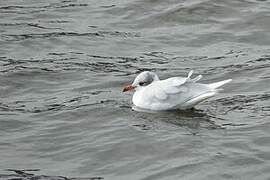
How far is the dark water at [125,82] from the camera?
9.49 meters

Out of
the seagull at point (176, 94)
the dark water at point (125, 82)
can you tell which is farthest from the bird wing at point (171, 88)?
the dark water at point (125, 82)

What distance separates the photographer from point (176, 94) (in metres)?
11.1

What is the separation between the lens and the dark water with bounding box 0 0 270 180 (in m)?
9.49

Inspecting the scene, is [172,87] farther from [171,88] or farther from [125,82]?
[125,82]

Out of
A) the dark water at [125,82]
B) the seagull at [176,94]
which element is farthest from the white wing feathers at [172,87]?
the dark water at [125,82]

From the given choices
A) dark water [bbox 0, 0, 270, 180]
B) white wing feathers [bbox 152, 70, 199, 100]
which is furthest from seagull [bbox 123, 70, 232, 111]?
dark water [bbox 0, 0, 270, 180]

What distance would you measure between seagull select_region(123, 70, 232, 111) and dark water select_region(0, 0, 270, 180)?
0.53 feet

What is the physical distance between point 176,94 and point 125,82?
78.9 inches

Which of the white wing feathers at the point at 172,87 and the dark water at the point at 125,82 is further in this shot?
the white wing feathers at the point at 172,87

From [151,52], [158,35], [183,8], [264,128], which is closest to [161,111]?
[264,128]

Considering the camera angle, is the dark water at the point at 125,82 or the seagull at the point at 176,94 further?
the seagull at the point at 176,94

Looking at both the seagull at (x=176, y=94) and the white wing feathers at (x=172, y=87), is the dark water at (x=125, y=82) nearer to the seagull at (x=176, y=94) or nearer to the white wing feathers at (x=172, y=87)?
the seagull at (x=176, y=94)

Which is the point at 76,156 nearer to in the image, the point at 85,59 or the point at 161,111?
the point at 161,111

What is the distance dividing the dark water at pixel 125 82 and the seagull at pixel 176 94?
0.53ft
